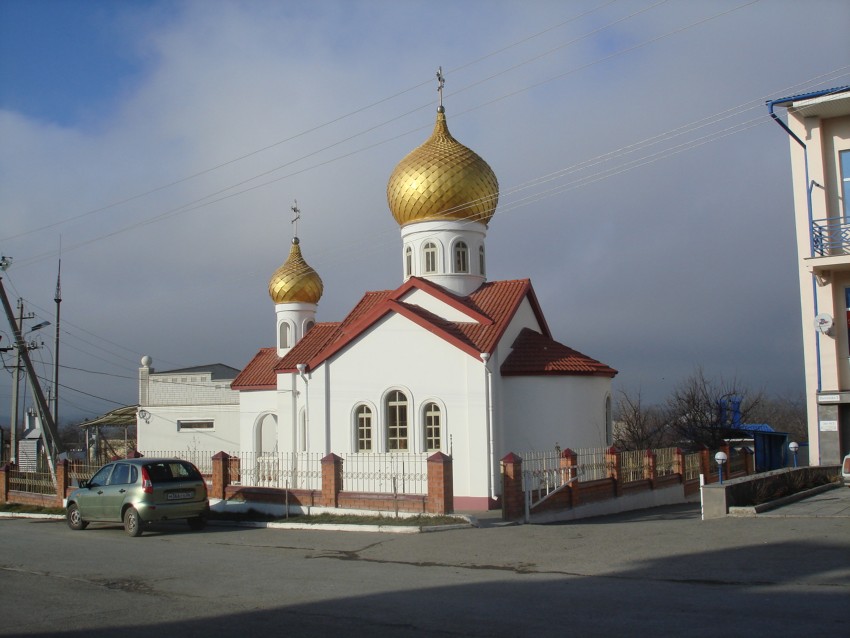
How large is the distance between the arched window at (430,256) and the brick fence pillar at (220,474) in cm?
786

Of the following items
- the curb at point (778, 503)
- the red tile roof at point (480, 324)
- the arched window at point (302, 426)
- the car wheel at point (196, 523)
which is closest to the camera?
the curb at point (778, 503)

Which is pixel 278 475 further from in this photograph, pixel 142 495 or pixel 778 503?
pixel 778 503

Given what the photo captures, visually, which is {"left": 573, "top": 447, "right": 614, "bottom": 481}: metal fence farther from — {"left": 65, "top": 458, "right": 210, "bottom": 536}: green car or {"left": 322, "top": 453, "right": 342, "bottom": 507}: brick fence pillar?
{"left": 65, "top": 458, "right": 210, "bottom": 536}: green car

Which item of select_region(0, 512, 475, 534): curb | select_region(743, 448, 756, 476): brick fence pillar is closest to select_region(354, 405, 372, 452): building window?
select_region(0, 512, 475, 534): curb

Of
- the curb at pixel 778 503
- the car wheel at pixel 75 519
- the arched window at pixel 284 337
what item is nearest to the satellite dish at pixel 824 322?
the curb at pixel 778 503

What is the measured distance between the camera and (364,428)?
21031 mm

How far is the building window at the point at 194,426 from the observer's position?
122ft

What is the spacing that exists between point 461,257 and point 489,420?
611 cm

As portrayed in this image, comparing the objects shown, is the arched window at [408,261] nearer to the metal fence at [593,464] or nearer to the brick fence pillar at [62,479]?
the metal fence at [593,464]

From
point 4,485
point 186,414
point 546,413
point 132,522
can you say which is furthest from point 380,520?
point 186,414

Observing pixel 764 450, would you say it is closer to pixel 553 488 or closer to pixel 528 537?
pixel 553 488

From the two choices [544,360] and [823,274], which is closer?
[823,274]

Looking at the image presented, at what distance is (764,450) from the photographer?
26219 mm

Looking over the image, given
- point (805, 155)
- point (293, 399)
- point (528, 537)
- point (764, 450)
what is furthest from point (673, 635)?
point (764, 450)
